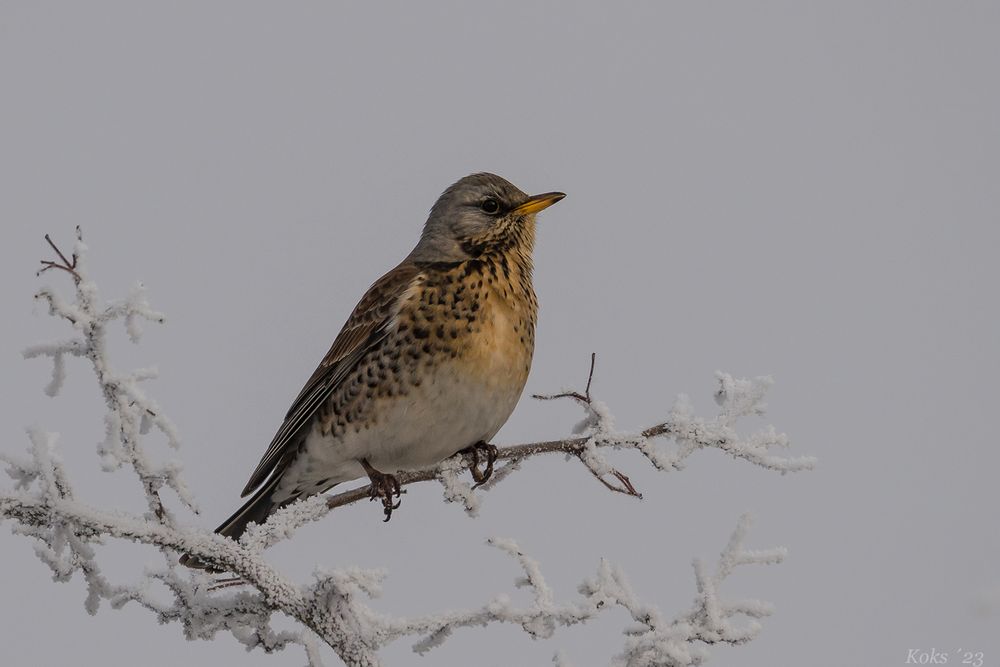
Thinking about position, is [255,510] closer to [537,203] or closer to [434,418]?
[434,418]

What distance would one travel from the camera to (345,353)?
18.4 feet

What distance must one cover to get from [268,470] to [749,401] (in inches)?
106

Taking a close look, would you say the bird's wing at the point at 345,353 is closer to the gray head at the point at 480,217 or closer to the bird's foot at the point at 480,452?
the gray head at the point at 480,217

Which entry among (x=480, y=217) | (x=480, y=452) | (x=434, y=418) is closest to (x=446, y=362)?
(x=434, y=418)

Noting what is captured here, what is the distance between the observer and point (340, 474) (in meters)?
5.58

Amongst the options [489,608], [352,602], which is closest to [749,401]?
[489,608]

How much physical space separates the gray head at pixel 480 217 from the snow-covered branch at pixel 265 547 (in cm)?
238

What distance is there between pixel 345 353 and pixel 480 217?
99 centimetres

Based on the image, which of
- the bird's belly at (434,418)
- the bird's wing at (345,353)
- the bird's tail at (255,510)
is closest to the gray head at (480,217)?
the bird's wing at (345,353)

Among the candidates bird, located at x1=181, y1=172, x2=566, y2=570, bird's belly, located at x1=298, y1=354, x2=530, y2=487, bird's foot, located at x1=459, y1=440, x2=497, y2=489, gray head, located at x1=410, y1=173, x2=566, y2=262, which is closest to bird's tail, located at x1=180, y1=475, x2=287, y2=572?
bird, located at x1=181, y1=172, x2=566, y2=570

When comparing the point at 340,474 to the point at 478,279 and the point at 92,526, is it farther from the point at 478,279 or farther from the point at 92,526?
the point at 92,526

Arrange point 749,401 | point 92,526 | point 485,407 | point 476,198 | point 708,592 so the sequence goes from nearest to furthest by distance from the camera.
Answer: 1. point 92,526
2. point 708,592
3. point 749,401
4. point 485,407
5. point 476,198

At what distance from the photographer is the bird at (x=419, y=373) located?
17.1 ft

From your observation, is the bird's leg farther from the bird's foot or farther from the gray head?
the gray head
